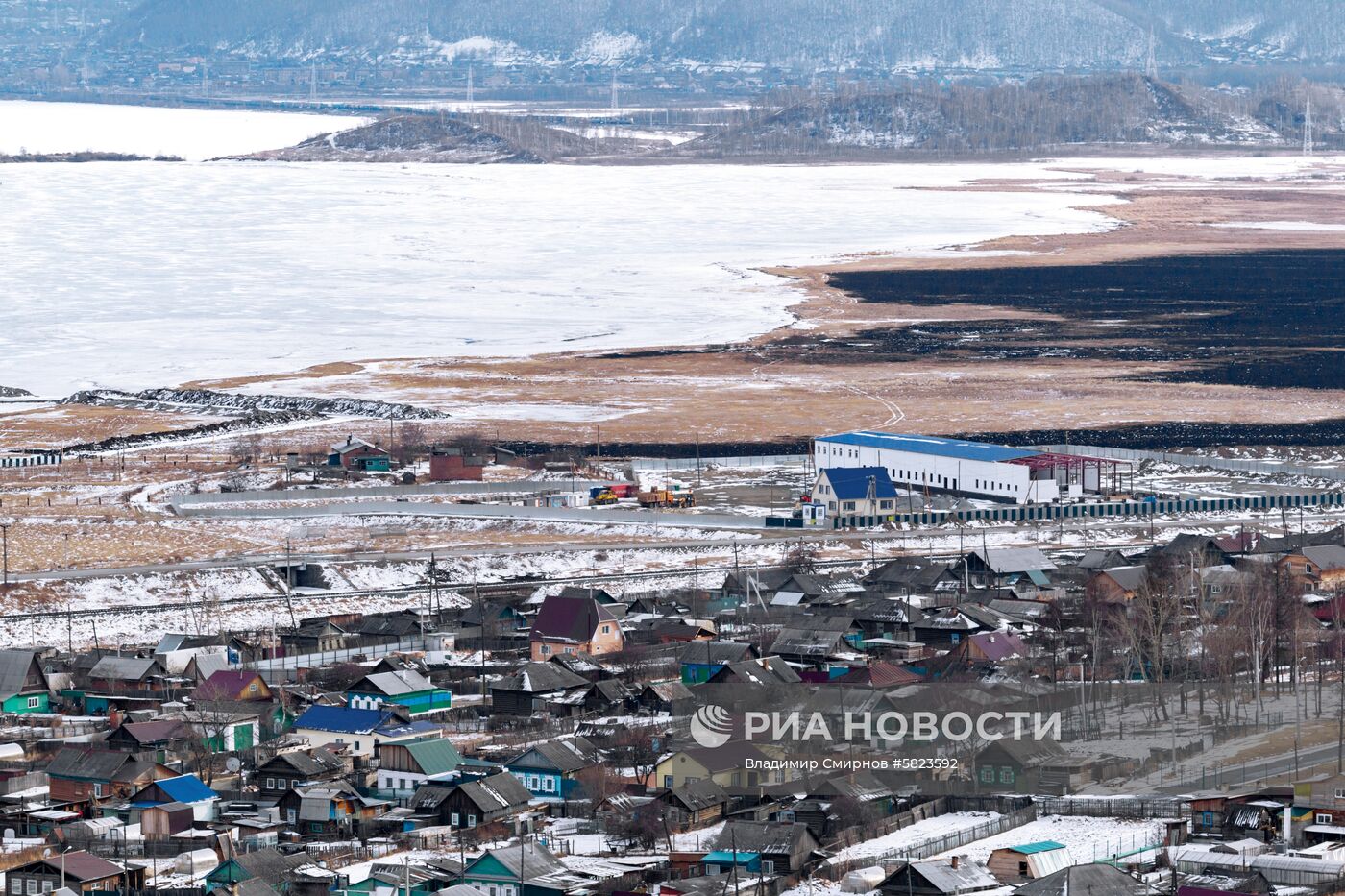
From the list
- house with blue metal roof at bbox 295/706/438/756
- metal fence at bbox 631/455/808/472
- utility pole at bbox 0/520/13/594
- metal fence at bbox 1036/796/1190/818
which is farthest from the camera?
metal fence at bbox 631/455/808/472

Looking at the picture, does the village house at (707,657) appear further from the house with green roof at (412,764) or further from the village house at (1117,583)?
the village house at (1117,583)

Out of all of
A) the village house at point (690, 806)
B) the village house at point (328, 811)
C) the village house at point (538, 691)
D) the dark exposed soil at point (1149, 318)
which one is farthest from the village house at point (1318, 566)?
the dark exposed soil at point (1149, 318)

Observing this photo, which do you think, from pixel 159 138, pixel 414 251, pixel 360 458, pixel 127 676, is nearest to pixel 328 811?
pixel 127 676

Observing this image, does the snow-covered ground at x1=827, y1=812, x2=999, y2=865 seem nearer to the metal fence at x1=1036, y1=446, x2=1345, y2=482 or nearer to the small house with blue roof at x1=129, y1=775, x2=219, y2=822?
the small house with blue roof at x1=129, y1=775, x2=219, y2=822

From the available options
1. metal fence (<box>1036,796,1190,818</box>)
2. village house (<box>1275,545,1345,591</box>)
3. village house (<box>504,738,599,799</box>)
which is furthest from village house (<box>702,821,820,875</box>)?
village house (<box>1275,545,1345,591</box>)

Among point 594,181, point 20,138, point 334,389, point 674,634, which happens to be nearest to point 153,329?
point 334,389
